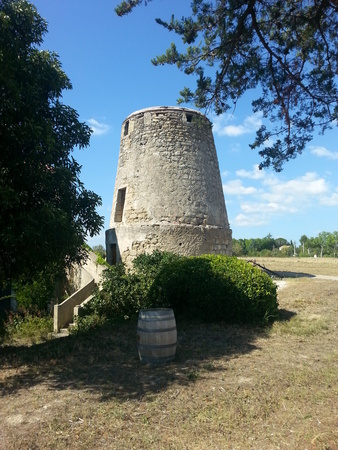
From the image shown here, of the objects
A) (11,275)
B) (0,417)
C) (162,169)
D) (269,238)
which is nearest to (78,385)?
(0,417)

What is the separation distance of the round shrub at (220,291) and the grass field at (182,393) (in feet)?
2.18

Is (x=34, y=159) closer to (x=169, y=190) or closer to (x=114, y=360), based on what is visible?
(x=114, y=360)

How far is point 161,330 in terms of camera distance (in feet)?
18.8

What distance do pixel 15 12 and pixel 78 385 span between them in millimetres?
6339

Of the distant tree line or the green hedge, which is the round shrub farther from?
the distant tree line

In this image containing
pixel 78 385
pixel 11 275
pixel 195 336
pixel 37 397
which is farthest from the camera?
pixel 195 336

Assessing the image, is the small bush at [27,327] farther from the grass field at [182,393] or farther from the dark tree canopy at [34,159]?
the dark tree canopy at [34,159]

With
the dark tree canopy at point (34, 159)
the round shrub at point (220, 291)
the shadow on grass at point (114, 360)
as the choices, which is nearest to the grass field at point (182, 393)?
the shadow on grass at point (114, 360)

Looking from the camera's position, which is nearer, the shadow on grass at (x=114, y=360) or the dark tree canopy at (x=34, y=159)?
the shadow on grass at (x=114, y=360)

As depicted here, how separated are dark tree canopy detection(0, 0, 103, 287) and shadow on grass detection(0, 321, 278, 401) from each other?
1.69 m

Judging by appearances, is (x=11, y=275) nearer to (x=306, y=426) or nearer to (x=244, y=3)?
(x=306, y=426)

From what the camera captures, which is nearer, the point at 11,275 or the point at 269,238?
the point at 11,275

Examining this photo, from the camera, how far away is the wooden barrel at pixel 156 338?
5.70 metres

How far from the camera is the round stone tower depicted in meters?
12.3
